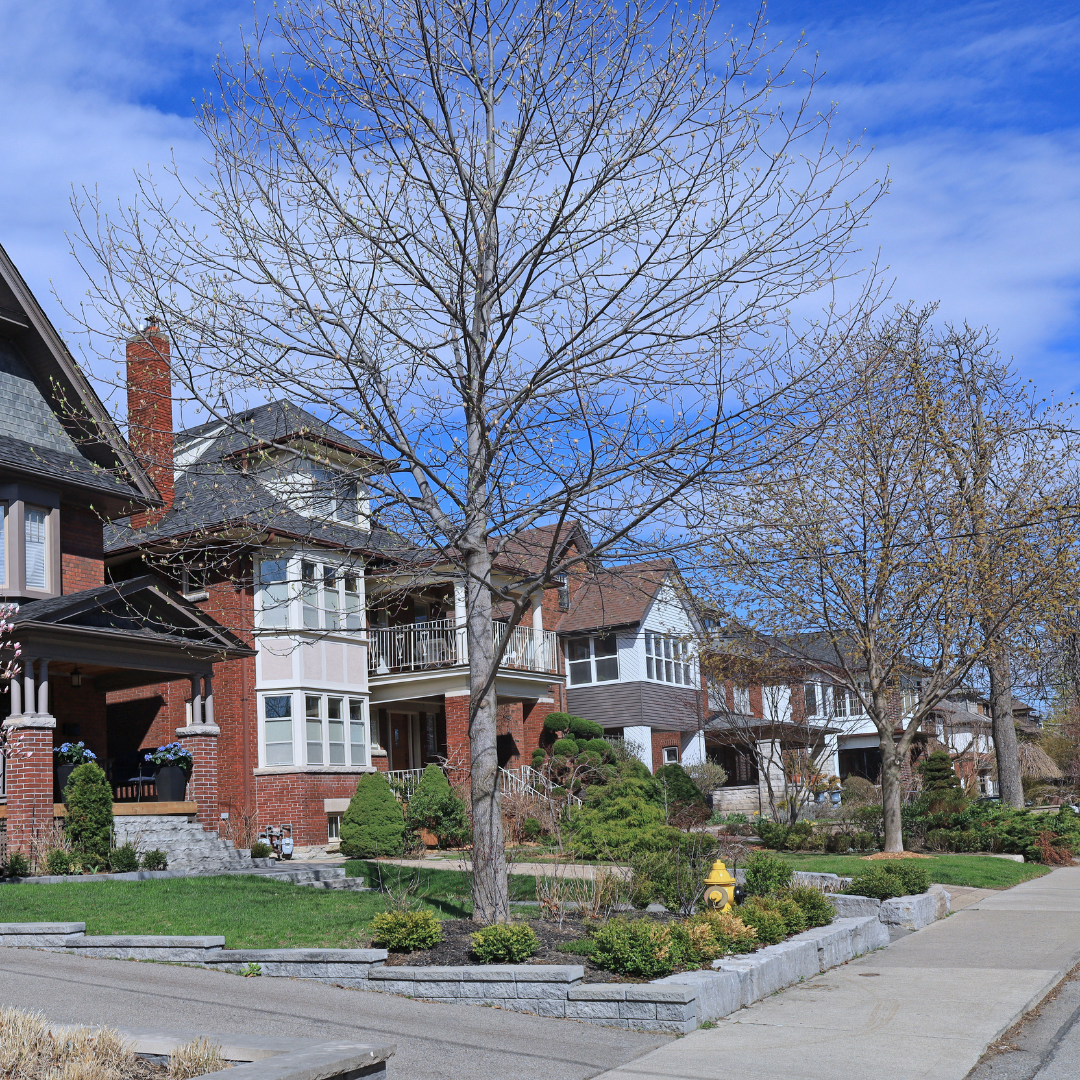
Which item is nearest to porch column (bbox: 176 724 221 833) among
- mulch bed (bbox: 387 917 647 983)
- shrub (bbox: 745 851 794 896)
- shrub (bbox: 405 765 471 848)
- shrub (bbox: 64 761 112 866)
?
shrub (bbox: 64 761 112 866)

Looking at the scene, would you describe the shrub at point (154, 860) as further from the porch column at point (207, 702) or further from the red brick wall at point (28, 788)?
the porch column at point (207, 702)

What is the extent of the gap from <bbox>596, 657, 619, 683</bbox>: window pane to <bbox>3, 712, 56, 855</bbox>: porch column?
23269 millimetres

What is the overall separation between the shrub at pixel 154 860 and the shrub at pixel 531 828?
7463 mm

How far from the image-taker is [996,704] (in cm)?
2755

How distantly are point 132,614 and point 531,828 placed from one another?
27.5 feet

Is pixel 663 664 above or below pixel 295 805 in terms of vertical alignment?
above

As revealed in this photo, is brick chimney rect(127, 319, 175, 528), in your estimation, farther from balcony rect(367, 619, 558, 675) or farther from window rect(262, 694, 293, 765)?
balcony rect(367, 619, 558, 675)

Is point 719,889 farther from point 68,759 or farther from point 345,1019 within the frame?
point 68,759

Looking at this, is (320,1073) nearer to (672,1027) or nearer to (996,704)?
(672,1027)

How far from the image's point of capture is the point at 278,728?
24.1 m

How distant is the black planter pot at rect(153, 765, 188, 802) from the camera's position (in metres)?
18.5

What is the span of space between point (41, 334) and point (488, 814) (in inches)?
549

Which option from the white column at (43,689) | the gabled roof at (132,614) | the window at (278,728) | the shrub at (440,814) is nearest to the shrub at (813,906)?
the gabled roof at (132,614)

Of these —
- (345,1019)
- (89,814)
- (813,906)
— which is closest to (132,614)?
(89,814)
